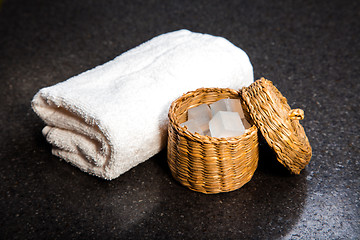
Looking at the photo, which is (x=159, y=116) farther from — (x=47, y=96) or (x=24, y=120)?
(x=24, y=120)

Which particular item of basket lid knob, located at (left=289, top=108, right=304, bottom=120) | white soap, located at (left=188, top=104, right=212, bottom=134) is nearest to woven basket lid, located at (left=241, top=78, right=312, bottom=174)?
basket lid knob, located at (left=289, top=108, right=304, bottom=120)

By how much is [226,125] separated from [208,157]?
91mm

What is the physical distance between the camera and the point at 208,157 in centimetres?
100

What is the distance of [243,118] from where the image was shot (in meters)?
1.12

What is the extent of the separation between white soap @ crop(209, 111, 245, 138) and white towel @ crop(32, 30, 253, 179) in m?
0.14

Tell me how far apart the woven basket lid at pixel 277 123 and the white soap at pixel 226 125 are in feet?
0.12

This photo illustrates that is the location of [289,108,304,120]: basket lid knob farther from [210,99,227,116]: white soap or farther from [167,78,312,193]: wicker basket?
[210,99,227,116]: white soap

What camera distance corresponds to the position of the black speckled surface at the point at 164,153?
1.02 meters

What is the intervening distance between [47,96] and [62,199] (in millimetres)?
270

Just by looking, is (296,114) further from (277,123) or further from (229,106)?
(229,106)

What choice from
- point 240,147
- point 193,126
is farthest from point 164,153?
point 240,147

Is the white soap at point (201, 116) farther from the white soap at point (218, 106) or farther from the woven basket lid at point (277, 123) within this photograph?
the woven basket lid at point (277, 123)

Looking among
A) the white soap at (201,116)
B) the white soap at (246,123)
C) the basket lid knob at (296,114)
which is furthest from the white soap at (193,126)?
the basket lid knob at (296,114)

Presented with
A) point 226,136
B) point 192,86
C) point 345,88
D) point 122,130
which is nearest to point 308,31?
point 345,88
